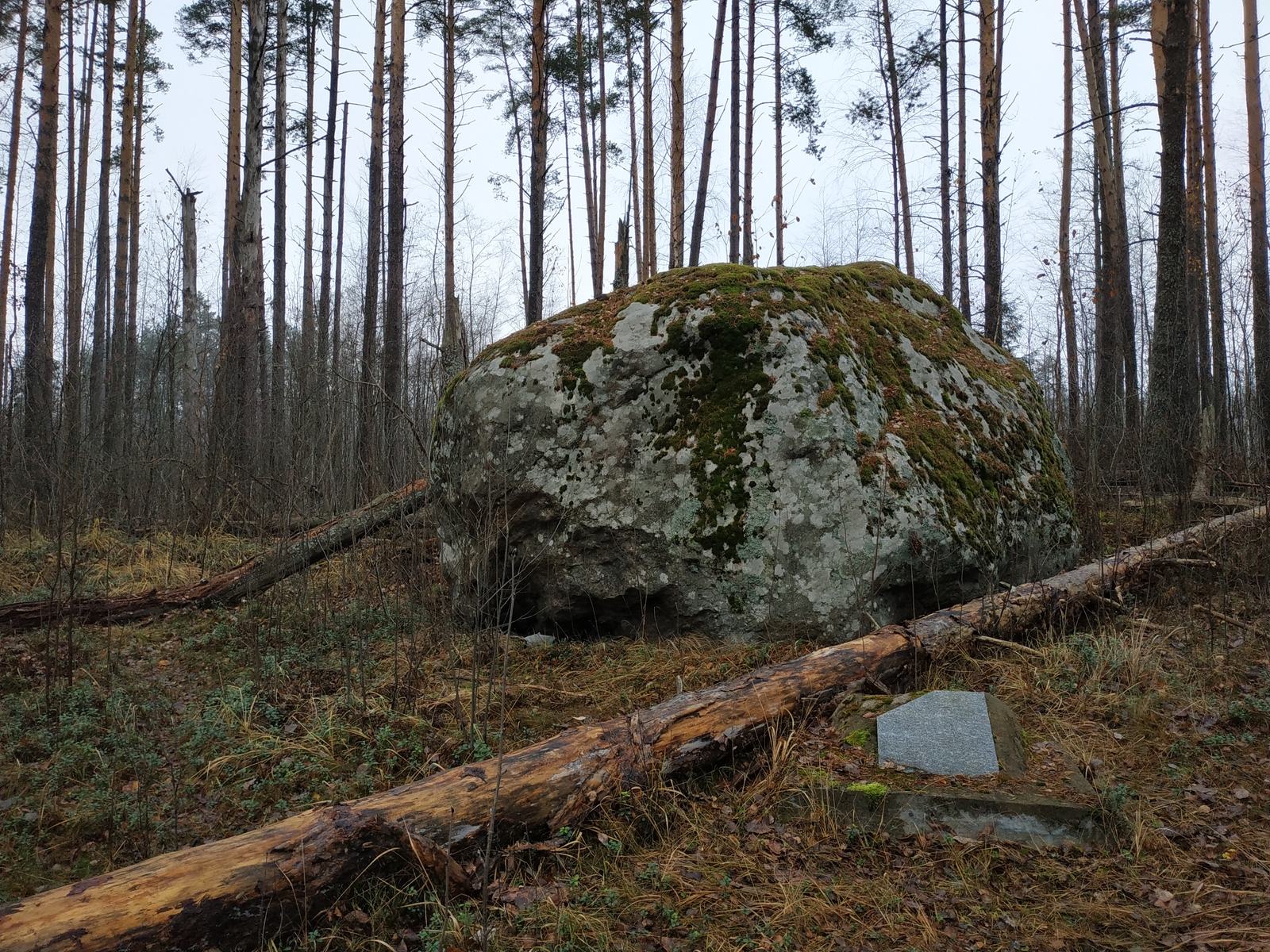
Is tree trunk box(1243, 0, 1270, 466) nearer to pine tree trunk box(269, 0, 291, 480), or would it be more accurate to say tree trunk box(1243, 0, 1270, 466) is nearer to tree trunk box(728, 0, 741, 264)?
tree trunk box(728, 0, 741, 264)

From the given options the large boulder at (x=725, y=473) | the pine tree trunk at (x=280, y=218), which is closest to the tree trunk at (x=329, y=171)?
the pine tree trunk at (x=280, y=218)

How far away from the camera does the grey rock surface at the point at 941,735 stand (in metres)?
2.85

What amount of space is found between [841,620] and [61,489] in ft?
14.5

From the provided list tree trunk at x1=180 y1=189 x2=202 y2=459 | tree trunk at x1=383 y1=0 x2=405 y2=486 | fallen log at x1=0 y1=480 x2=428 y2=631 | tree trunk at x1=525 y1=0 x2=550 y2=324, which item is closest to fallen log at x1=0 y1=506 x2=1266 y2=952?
fallen log at x1=0 y1=480 x2=428 y2=631

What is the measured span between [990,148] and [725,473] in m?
10.2

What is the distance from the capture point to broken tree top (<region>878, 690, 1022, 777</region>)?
2.86m

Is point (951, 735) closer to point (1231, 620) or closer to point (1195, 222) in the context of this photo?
point (1231, 620)

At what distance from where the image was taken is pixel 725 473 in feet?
14.3

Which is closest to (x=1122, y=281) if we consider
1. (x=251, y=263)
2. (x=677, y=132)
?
(x=677, y=132)

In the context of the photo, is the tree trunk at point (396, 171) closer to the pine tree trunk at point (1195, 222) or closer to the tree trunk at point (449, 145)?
the tree trunk at point (449, 145)

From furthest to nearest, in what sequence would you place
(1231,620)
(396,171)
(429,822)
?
(396,171)
(1231,620)
(429,822)

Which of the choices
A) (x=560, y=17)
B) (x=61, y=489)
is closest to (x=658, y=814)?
(x=61, y=489)

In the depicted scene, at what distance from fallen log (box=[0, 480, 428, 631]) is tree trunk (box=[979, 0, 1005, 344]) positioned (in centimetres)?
958

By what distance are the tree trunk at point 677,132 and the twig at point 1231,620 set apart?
28.4 ft
